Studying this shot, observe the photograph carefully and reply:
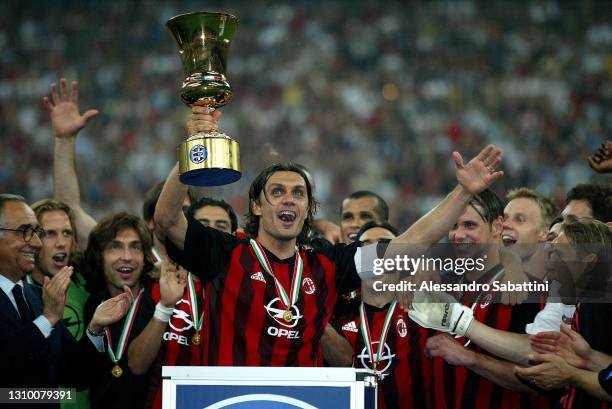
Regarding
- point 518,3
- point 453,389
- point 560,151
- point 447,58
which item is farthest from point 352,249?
point 518,3

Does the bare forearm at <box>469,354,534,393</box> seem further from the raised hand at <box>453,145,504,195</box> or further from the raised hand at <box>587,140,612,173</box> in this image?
the raised hand at <box>587,140,612,173</box>

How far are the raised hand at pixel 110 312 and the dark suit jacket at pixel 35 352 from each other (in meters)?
0.10

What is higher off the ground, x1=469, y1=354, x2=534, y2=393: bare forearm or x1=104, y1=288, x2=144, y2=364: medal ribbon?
x1=104, y1=288, x2=144, y2=364: medal ribbon

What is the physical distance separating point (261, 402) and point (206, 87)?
1252 mm

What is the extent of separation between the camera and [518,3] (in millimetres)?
11656

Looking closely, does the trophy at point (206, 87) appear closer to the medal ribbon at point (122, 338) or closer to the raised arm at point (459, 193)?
the raised arm at point (459, 193)

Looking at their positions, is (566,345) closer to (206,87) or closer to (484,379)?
(484,379)

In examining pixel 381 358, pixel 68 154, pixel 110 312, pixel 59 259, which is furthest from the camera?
pixel 68 154

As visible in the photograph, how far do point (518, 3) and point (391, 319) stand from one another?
8.42 metres

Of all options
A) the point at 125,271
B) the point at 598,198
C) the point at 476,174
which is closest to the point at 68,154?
the point at 125,271

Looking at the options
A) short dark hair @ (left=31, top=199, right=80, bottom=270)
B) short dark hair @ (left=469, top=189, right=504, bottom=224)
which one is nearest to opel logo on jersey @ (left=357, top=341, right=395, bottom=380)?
short dark hair @ (left=469, top=189, right=504, bottom=224)

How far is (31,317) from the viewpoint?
3.81 metres

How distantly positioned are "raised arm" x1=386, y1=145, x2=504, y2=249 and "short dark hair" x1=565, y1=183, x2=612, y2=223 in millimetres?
846

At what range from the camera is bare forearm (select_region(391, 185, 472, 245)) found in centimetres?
374
